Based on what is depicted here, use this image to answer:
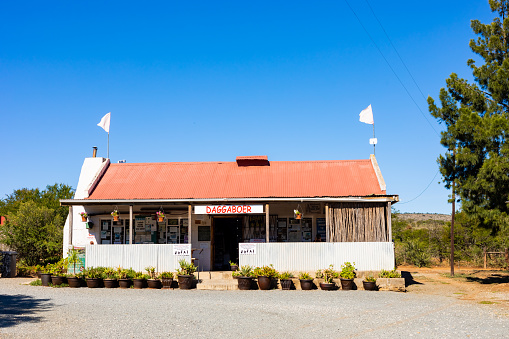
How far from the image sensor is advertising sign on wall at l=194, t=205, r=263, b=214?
659 inches

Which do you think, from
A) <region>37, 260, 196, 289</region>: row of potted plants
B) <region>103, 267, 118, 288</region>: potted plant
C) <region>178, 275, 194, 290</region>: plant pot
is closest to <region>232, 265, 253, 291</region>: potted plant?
<region>178, 275, 194, 290</region>: plant pot

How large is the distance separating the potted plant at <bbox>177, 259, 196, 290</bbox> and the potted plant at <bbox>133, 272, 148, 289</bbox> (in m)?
1.15

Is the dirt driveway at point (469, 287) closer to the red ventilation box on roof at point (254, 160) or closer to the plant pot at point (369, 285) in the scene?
the plant pot at point (369, 285)

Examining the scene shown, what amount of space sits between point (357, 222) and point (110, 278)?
28.2 ft

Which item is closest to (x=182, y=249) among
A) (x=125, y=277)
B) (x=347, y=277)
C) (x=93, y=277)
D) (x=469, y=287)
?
(x=125, y=277)

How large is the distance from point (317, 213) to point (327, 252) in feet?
8.51

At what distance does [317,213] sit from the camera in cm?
1855

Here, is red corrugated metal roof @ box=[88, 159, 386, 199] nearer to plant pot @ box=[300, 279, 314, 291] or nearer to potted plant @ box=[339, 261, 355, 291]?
potted plant @ box=[339, 261, 355, 291]

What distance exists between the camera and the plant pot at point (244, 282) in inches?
597

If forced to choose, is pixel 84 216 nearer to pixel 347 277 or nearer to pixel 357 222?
pixel 347 277

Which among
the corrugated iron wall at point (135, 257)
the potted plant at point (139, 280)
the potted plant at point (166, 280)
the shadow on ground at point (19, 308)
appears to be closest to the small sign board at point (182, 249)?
the corrugated iron wall at point (135, 257)

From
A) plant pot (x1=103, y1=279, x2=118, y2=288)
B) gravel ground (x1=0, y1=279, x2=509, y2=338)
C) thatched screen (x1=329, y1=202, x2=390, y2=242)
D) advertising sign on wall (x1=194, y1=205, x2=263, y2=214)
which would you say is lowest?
gravel ground (x1=0, y1=279, x2=509, y2=338)

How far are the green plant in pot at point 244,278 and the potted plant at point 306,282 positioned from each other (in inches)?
64.0

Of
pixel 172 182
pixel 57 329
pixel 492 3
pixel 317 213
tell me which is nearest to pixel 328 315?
pixel 57 329
